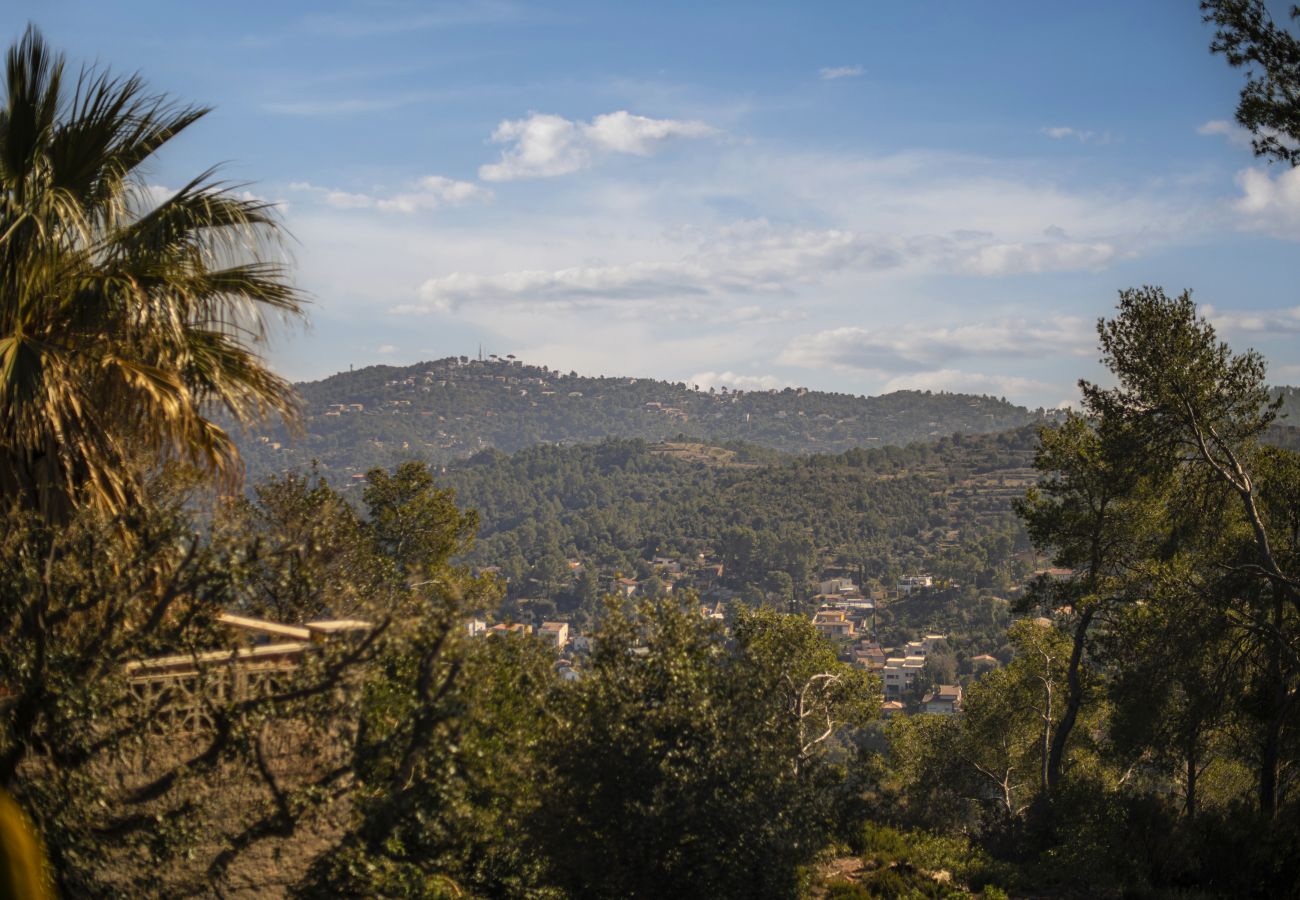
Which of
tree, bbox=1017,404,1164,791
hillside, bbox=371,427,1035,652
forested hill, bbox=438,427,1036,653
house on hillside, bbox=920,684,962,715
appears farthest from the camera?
forested hill, bbox=438,427,1036,653

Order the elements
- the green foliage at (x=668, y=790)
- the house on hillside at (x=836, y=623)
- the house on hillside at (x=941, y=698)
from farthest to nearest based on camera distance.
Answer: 1. the house on hillside at (x=836, y=623)
2. the house on hillside at (x=941, y=698)
3. the green foliage at (x=668, y=790)

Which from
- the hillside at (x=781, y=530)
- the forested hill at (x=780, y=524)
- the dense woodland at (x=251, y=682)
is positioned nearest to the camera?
the dense woodland at (x=251, y=682)

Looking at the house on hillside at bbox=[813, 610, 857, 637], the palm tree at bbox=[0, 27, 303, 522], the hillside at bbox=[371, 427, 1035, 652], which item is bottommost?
the house on hillside at bbox=[813, 610, 857, 637]

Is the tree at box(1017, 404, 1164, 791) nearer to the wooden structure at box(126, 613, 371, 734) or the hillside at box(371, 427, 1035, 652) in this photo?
the wooden structure at box(126, 613, 371, 734)

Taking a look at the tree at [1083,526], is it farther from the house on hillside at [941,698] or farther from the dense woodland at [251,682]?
the house on hillside at [941,698]

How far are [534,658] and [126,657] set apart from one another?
3821 mm

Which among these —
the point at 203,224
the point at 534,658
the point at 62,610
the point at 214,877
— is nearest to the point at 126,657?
the point at 62,610

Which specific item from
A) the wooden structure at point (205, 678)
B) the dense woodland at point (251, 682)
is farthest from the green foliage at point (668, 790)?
the wooden structure at point (205, 678)

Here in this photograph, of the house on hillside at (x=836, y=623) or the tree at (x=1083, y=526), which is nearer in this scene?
the tree at (x=1083, y=526)

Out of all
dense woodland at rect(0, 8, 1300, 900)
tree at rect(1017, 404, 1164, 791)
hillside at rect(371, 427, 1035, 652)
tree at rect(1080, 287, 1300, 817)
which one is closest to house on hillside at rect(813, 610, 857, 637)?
hillside at rect(371, 427, 1035, 652)

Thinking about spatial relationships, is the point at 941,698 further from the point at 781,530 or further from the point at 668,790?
the point at 781,530

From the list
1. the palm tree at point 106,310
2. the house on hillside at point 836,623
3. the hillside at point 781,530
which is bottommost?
the house on hillside at point 836,623

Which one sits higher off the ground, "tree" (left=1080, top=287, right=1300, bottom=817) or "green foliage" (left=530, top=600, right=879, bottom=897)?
"tree" (left=1080, top=287, right=1300, bottom=817)

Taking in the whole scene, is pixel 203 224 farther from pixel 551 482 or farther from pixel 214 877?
pixel 551 482
